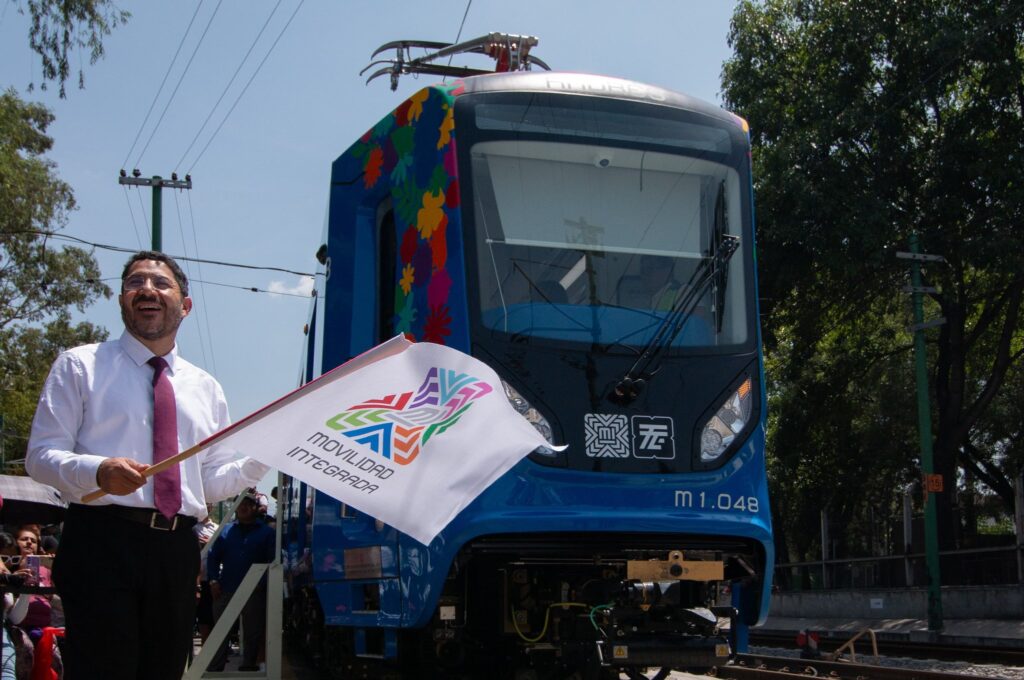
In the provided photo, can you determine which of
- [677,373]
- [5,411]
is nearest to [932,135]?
[677,373]

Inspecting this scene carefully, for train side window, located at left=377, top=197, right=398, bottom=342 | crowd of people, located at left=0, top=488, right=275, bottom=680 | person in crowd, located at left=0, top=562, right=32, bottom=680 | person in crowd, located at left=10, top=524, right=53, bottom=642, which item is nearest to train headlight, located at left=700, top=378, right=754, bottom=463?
train side window, located at left=377, top=197, right=398, bottom=342

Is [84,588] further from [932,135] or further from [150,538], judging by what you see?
[932,135]

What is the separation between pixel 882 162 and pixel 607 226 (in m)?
18.7

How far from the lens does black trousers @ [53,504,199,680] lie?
3.35 m

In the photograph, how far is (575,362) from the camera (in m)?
6.36

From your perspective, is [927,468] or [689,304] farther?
[927,468]

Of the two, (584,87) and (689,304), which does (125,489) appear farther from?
(584,87)

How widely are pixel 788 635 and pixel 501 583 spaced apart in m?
17.5

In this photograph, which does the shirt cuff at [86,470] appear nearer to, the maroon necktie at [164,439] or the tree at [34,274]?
the maroon necktie at [164,439]

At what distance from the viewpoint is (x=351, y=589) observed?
271 inches

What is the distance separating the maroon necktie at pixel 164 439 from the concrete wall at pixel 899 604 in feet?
68.8

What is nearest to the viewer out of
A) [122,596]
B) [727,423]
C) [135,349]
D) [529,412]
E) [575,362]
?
[122,596]

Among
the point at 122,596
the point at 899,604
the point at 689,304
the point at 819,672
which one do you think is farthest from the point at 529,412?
the point at 899,604

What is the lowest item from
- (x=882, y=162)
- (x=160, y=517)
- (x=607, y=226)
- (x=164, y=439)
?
(x=160, y=517)
